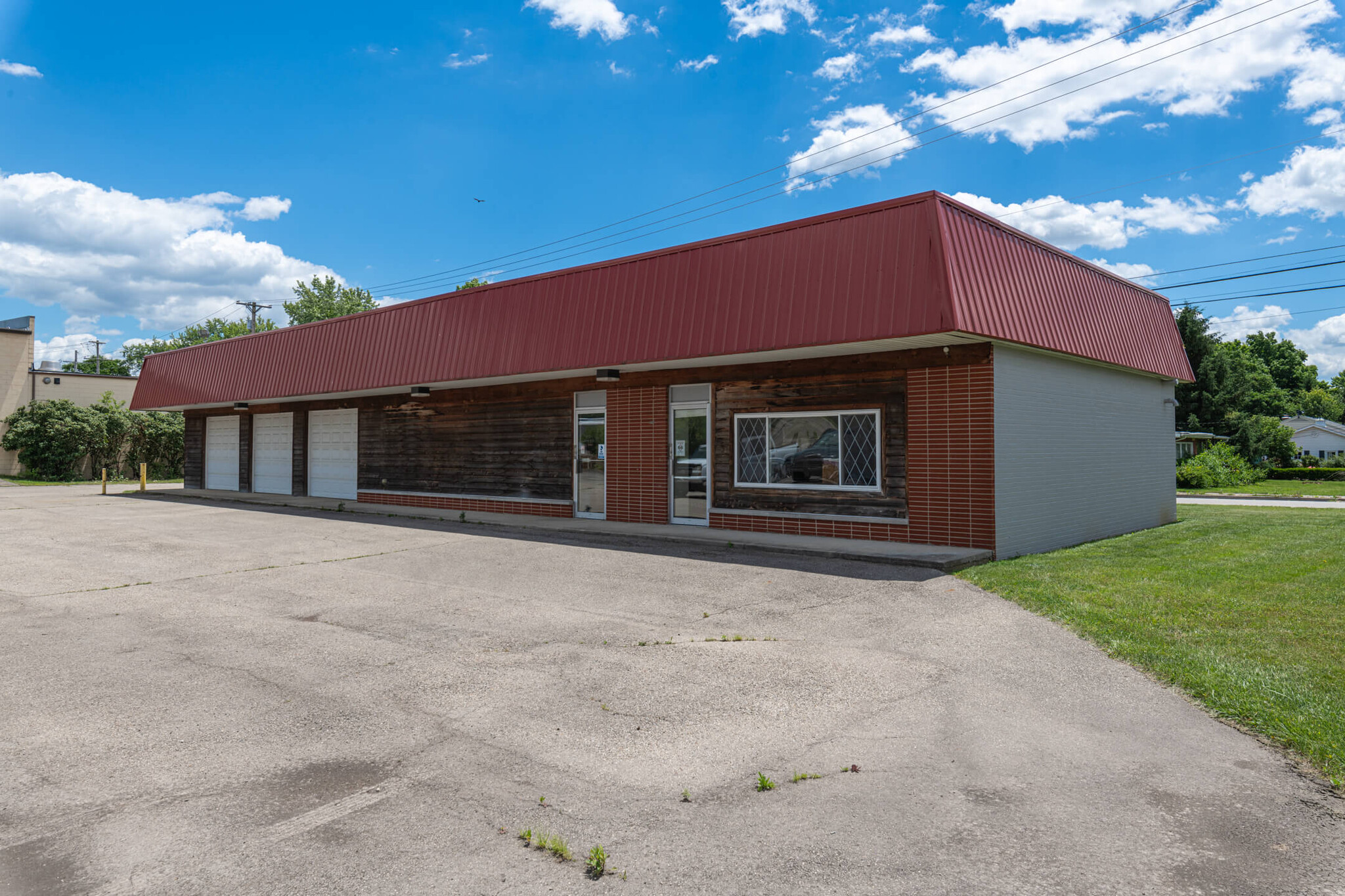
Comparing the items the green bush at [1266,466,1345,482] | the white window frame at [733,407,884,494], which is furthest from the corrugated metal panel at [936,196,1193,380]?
the green bush at [1266,466,1345,482]

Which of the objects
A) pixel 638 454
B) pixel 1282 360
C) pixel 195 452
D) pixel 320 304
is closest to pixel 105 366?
pixel 320 304

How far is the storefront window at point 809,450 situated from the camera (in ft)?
42.3

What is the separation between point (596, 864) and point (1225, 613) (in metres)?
7.05

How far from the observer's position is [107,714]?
5.04 metres

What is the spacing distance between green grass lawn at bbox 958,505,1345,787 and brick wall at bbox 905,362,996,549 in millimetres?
842

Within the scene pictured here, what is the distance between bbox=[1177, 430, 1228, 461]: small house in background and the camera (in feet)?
137

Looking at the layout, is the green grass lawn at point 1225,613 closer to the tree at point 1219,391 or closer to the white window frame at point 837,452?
the white window frame at point 837,452

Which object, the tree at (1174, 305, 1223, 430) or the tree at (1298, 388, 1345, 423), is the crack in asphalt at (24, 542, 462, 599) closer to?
the tree at (1174, 305, 1223, 430)

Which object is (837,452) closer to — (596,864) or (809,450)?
(809,450)

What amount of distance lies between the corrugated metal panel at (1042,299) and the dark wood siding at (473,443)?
879 cm

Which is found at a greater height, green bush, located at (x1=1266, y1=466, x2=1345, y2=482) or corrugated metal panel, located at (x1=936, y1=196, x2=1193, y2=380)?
corrugated metal panel, located at (x1=936, y1=196, x2=1193, y2=380)

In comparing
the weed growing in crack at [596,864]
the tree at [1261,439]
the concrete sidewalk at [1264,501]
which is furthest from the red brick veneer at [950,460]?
the tree at [1261,439]

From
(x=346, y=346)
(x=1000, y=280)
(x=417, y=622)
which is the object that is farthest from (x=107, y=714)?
(x=346, y=346)

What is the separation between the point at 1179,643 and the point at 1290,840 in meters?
3.51
